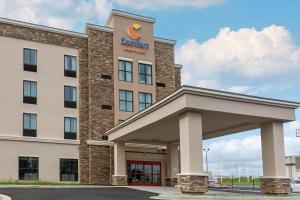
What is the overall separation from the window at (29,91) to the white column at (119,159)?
27.4 ft

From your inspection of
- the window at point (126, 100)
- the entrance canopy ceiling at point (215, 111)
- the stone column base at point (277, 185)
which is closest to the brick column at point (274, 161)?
the stone column base at point (277, 185)

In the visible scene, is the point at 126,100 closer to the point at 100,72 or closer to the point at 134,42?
the point at 100,72

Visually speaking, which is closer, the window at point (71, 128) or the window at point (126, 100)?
the window at point (71, 128)

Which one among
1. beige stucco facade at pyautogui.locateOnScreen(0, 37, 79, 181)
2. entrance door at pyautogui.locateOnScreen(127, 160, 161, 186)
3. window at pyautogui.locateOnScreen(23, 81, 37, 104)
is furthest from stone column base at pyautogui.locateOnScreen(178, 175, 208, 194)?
window at pyautogui.locateOnScreen(23, 81, 37, 104)

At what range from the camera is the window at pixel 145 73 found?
42781 millimetres

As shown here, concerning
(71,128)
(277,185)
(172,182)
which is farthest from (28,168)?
(277,185)

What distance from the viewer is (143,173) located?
131ft

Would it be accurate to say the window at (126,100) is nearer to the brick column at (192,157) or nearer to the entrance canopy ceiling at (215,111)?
the entrance canopy ceiling at (215,111)

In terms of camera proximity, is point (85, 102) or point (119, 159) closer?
point (119, 159)

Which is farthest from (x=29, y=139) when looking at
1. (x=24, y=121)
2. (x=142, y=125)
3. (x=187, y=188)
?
(x=187, y=188)

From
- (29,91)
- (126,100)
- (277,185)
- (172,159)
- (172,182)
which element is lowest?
(172,182)

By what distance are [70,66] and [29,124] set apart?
6617 millimetres

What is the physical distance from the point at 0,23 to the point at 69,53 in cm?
648

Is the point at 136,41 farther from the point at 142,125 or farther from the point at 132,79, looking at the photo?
the point at 142,125
